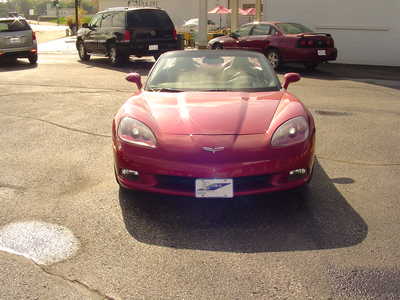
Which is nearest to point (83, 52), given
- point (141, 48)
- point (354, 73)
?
point (141, 48)

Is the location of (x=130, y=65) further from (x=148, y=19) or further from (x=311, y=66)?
(x=311, y=66)

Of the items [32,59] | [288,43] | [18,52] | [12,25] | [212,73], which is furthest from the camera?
[32,59]

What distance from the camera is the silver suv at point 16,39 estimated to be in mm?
16406

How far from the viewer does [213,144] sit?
3799 millimetres

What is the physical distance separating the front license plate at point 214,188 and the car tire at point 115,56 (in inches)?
507

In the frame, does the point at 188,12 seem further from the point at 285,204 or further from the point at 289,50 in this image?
the point at 285,204

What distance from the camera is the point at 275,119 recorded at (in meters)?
4.17

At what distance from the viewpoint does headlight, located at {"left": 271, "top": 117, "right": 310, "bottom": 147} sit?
394cm

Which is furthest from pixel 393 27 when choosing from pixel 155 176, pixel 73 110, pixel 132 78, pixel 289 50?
pixel 155 176

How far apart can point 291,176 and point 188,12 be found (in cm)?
4146

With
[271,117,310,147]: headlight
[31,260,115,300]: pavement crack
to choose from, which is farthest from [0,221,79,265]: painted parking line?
[271,117,310,147]: headlight

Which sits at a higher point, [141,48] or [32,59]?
[141,48]

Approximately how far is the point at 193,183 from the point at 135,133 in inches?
28.2

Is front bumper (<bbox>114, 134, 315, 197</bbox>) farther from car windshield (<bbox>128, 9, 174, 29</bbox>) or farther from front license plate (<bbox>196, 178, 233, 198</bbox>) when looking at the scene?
car windshield (<bbox>128, 9, 174, 29</bbox>)
